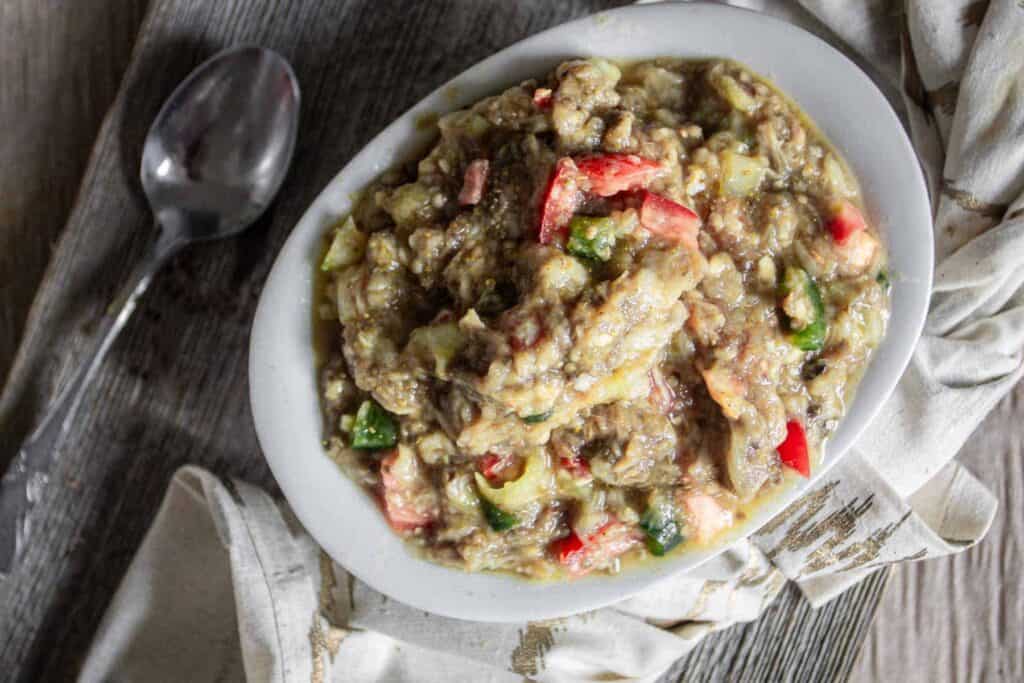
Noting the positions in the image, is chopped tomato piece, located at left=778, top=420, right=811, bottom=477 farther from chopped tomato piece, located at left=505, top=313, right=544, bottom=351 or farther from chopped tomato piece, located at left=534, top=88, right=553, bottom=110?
chopped tomato piece, located at left=534, top=88, right=553, bottom=110

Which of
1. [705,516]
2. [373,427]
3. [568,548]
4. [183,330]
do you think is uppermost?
[373,427]

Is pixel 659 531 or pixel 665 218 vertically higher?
pixel 665 218

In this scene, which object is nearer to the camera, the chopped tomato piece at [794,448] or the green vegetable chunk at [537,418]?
the green vegetable chunk at [537,418]

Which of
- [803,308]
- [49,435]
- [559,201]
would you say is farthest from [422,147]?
[49,435]

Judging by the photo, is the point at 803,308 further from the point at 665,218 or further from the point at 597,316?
the point at 597,316

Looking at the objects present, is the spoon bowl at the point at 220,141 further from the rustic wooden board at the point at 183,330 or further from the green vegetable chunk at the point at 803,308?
the green vegetable chunk at the point at 803,308

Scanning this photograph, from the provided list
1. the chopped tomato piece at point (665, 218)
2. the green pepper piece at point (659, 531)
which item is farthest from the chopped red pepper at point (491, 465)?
the chopped tomato piece at point (665, 218)
